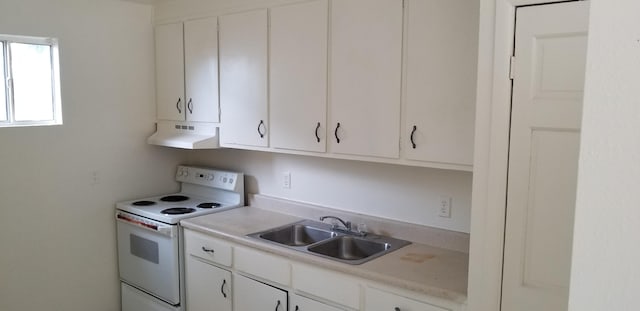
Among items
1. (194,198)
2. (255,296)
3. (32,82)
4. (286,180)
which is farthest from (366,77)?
(32,82)

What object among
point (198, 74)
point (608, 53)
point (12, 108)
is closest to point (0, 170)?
point (12, 108)

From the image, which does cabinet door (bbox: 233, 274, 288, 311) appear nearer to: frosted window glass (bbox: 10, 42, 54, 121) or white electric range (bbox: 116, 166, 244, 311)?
white electric range (bbox: 116, 166, 244, 311)

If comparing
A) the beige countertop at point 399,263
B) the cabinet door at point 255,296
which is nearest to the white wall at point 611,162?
the beige countertop at point 399,263

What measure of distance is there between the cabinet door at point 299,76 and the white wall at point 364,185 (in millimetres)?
365

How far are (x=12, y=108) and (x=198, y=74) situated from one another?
118cm

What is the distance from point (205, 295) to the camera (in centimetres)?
304

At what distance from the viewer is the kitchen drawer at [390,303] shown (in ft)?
6.86

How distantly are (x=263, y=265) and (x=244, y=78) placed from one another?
116 centimetres

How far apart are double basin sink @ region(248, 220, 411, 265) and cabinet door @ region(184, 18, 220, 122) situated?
887 millimetres

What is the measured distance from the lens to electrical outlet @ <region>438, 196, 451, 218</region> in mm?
2611

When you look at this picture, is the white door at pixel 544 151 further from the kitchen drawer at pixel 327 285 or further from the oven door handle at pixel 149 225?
the oven door handle at pixel 149 225

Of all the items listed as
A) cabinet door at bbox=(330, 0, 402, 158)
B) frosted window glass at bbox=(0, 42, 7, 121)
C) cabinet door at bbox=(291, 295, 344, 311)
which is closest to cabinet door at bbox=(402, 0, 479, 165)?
cabinet door at bbox=(330, 0, 402, 158)

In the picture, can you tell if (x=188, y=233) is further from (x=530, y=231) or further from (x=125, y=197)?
(x=530, y=231)

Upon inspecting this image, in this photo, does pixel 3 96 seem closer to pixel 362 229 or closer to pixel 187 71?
pixel 187 71
